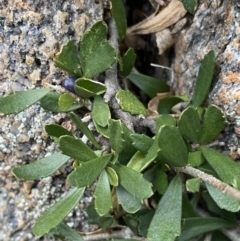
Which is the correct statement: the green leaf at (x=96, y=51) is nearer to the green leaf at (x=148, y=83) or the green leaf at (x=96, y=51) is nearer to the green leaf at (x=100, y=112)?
the green leaf at (x=100, y=112)

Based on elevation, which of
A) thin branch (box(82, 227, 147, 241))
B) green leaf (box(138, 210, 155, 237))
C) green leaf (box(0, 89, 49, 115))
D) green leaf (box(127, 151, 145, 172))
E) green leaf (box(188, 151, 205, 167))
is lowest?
thin branch (box(82, 227, 147, 241))

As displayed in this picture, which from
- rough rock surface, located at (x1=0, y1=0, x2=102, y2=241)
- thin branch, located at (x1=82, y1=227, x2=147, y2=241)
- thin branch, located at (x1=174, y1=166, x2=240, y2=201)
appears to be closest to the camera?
thin branch, located at (x1=174, y1=166, x2=240, y2=201)

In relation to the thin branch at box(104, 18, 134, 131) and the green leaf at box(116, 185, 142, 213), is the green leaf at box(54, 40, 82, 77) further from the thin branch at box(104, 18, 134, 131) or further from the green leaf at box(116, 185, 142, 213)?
the green leaf at box(116, 185, 142, 213)

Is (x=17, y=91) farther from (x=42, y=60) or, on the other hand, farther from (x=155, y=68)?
(x=155, y=68)

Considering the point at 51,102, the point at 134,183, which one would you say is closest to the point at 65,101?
the point at 51,102

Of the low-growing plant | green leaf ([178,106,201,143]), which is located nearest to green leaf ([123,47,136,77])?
the low-growing plant

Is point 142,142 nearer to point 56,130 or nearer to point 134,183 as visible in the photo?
point 134,183
